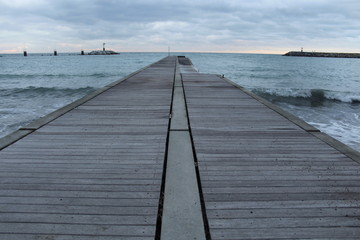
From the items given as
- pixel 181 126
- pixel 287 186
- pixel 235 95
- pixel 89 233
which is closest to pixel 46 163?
pixel 89 233

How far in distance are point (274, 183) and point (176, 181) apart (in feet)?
3.54

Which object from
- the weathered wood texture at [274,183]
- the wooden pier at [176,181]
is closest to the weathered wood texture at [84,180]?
the wooden pier at [176,181]

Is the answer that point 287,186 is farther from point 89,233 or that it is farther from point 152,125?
point 152,125

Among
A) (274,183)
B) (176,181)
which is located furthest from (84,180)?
(274,183)

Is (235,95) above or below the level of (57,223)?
above

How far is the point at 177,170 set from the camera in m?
3.09

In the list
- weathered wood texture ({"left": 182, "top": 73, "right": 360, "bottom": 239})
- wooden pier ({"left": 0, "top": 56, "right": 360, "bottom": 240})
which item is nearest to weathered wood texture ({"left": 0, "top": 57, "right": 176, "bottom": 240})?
wooden pier ({"left": 0, "top": 56, "right": 360, "bottom": 240})

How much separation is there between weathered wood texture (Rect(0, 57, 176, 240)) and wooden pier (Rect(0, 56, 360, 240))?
1 centimetres

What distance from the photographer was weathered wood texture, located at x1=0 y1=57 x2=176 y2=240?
6.90ft

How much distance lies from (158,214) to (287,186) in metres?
1.43

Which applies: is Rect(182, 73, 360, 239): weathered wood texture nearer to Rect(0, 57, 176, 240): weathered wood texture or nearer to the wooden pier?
the wooden pier

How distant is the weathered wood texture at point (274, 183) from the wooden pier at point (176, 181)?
11mm

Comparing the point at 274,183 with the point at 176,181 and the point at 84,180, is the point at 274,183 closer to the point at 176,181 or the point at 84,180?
the point at 176,181

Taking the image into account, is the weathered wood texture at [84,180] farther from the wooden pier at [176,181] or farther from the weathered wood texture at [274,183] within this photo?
the weathered wood texture at [274,183]
